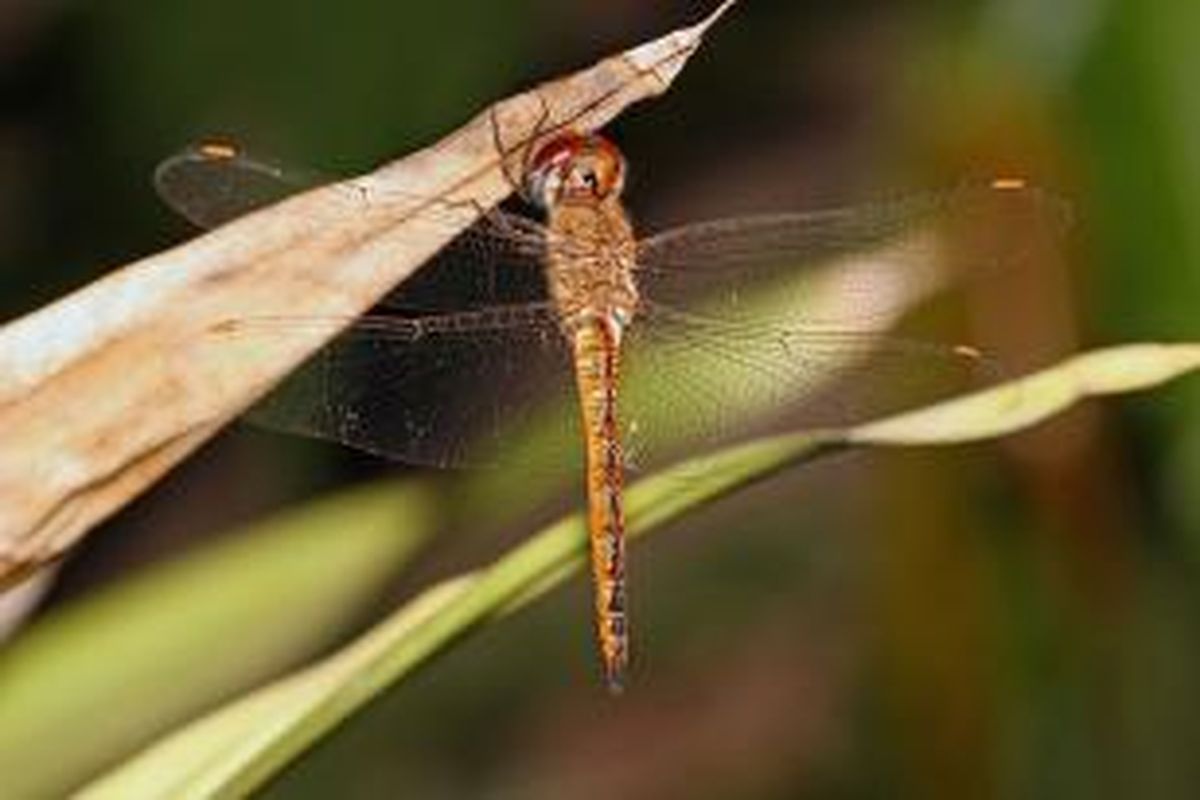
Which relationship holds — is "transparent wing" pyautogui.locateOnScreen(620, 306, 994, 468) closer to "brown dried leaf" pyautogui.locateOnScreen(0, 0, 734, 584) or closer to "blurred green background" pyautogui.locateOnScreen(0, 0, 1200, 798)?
"blurred green background" pyautogui.locateOnScreen(0, 0, 1200, 798)

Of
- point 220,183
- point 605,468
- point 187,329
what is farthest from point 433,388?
point 187,329

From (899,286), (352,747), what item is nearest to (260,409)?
(899,286)

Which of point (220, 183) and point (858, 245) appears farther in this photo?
point (858, 245)

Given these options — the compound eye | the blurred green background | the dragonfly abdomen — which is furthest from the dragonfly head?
the blurred green background

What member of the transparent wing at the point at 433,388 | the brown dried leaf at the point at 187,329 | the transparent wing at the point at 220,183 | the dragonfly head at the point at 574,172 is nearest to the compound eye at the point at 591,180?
the dragonfly head at the point at 574,172

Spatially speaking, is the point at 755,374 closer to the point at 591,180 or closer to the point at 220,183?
the point at 591,180

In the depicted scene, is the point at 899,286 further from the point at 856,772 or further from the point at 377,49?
the point at 856,772

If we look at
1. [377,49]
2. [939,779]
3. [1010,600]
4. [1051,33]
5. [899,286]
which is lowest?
[939,779]
